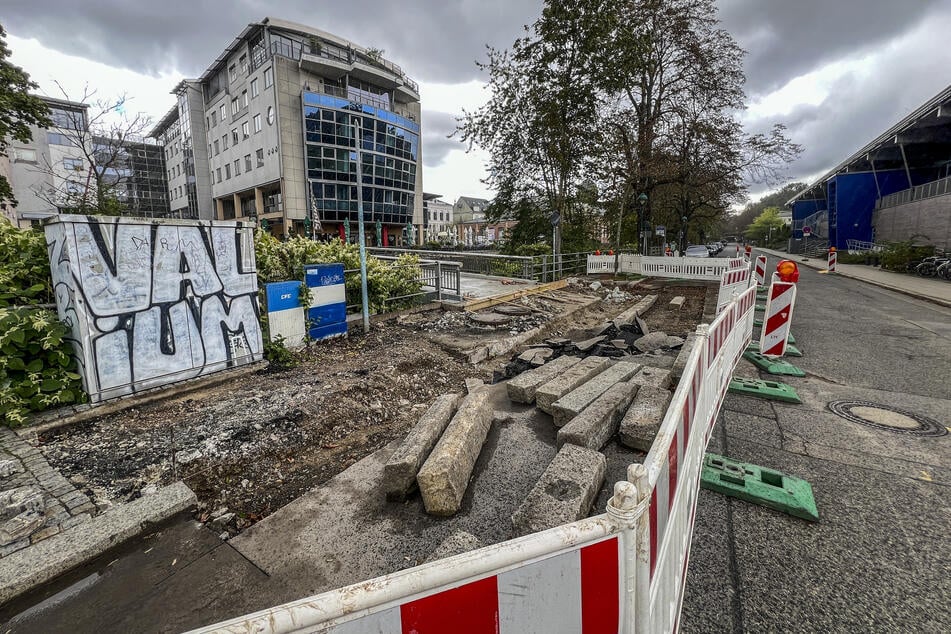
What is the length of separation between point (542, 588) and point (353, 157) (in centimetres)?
4910

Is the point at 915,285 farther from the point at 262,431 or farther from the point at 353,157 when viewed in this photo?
the point at 353,157

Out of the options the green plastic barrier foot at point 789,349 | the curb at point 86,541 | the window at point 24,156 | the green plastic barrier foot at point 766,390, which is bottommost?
the curb at point 86,541

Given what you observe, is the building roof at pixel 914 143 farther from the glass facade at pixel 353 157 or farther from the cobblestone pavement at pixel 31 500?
the glass facade at pixel 353 157

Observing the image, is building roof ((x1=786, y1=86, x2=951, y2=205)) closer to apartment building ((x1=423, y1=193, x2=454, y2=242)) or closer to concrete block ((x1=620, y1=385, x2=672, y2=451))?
concrete block ((x1=620, y1=385, x2=672, y2=451))

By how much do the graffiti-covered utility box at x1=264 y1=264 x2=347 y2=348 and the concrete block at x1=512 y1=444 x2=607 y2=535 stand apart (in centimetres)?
525

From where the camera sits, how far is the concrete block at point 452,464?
2807 millimetres

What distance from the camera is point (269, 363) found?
611cm

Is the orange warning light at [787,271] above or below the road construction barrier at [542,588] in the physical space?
above

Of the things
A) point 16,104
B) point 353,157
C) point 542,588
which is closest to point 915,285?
point 542,588

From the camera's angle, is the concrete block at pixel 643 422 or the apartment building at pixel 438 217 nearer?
the concrete block at pixel 643 422

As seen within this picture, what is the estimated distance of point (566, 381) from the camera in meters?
4.40

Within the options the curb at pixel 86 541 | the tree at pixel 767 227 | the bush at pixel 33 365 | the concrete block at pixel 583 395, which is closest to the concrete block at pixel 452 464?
the concrete block at pixel 583 395

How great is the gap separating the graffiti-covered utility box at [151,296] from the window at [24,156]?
5635 centimetres

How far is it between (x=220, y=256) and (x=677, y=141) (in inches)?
1051
